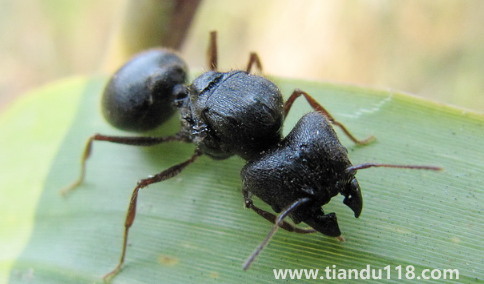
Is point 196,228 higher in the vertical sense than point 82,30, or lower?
lower

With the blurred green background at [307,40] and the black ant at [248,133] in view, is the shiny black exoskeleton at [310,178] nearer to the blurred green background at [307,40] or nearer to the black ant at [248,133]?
the black ant at [248,133]

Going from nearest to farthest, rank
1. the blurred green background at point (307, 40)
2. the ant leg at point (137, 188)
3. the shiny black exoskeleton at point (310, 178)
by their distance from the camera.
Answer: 1. the shiny black exoskeleton at point (310, 178)
2. the ant leg at point (137, 188)
3. the blurred green background at point (307, 40)

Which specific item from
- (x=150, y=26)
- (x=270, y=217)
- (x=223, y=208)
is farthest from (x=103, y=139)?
(x=270, y=217)

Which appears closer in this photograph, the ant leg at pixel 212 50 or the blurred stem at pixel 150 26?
the blurred stem at pixel 150 26

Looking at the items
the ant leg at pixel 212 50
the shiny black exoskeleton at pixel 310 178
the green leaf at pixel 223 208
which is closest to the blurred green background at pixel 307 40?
the ant leg at pixel 212 50

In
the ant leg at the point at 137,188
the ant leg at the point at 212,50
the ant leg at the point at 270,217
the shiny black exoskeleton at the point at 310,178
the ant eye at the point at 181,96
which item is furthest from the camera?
the ant leg at the point at 212,50

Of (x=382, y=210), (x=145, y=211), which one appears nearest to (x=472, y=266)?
(x=382, y=210)

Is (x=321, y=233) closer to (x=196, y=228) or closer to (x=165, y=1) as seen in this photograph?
(x=196, y=228)
